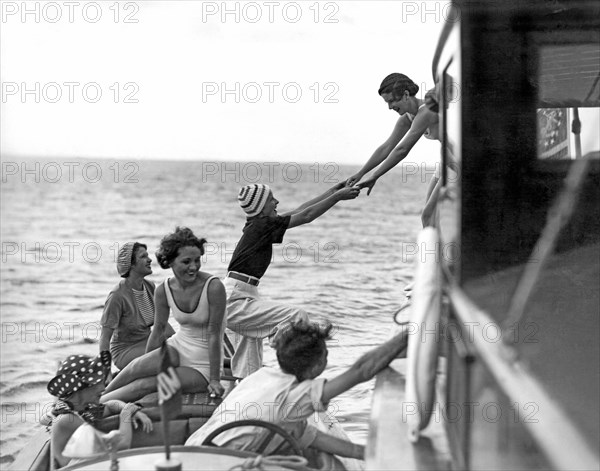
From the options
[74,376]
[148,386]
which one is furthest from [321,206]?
[74,376]

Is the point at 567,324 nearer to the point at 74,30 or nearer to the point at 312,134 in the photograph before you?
the point at 312,134

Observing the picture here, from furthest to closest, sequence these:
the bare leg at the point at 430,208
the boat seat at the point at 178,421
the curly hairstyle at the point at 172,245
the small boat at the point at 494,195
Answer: the bare leg at the point at 430,208 < the curly hairstyle at the point at 172,245 < the boat seat at the point at 178,421 < the small boat at the point at 494,195

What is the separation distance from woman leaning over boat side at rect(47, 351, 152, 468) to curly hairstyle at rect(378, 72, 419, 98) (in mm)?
1793

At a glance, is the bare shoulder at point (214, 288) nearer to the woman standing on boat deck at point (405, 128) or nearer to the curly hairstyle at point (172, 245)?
the curly hairstyle at point (172, 245)

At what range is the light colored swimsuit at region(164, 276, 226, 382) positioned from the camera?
3.97m

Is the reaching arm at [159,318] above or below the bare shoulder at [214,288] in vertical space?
below

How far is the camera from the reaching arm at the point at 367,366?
3.21 m

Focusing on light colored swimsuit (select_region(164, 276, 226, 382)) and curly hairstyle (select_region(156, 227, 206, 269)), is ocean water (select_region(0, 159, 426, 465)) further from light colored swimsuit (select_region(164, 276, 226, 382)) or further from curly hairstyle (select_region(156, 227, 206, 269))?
curly hairstyle (select_region(156, 227, 206, 269))

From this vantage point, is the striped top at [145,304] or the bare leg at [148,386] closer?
the bare leg at [148,386]

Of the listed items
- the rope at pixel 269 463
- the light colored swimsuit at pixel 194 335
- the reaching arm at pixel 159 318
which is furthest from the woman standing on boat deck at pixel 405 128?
the rope at pixel 269 463

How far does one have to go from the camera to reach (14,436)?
363 inches

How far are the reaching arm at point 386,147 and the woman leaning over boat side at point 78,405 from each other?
1.49 metres

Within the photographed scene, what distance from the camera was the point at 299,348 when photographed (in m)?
3.29

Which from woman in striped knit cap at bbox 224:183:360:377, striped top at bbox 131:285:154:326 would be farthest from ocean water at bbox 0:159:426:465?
striped top at bbox 131:285:154:326
